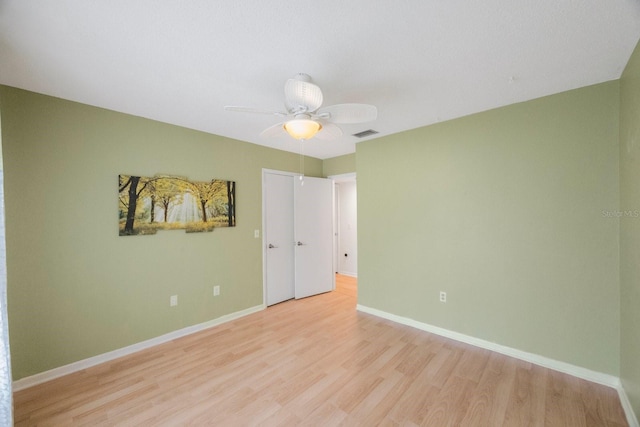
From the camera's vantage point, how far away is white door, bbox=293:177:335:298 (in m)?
3.97

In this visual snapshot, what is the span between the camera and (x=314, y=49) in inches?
60.7

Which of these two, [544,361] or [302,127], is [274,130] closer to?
[302,127]

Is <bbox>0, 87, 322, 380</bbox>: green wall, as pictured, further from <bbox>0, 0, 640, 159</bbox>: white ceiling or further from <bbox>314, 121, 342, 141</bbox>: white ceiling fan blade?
<bbox>314, 121, 342, 141</bbox>: white ceiling fan blade

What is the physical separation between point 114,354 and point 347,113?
306cm

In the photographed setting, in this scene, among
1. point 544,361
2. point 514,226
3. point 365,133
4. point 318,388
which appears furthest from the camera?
point 365,133

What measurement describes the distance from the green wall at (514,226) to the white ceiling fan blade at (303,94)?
1.84 m

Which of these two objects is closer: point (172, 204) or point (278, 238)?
point (172, 204)

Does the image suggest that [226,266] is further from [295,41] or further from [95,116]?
[295,41]

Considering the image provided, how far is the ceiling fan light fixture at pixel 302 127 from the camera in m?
1.68

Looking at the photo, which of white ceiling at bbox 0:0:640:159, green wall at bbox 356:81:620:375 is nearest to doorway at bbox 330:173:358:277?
green wall at bbox 356:81:620:375

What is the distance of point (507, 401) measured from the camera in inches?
70.4

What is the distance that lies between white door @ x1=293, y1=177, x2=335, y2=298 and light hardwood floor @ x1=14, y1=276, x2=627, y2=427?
4.54 feet

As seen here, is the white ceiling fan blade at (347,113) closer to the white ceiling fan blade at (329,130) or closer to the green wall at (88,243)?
the white ceiling fan blade at (329,130)

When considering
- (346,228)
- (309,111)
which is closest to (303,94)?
(309,111)
